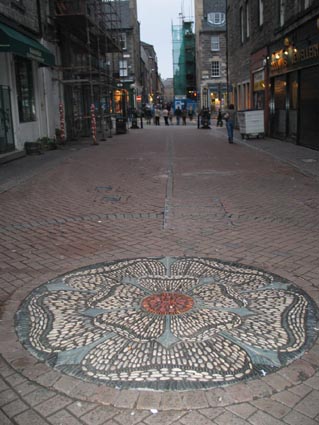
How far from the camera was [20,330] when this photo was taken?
148 inches

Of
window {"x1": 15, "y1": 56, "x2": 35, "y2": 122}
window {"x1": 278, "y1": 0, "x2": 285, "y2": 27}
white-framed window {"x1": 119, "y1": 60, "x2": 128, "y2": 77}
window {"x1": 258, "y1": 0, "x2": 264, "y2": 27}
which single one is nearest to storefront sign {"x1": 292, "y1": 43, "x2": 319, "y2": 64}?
window {"x1": 278, "y1": 0, "x2": 285, "y2": 27}

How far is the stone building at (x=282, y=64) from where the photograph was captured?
15.8 m

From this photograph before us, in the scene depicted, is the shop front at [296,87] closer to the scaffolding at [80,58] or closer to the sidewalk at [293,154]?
the sidewalk at [293,154]

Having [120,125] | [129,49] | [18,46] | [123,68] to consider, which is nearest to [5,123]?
[18,46]

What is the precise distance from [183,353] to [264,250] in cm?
265

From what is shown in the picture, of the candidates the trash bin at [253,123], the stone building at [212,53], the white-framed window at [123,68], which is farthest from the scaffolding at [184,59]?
the trash bin at [253,123]

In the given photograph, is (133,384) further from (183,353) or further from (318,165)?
(318,165)

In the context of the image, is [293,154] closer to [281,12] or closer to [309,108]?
[309,108]

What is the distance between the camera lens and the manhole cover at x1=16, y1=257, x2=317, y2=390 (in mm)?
3174

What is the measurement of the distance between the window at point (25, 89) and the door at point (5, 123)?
122 centimetres

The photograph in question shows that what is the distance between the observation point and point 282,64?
19016mm

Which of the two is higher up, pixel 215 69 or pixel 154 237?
pixel 215 69

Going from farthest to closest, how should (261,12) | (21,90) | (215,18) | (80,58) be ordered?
(215,18), (80,58), (261,12), (21,90)

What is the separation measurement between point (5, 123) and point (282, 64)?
1102 centimetres
